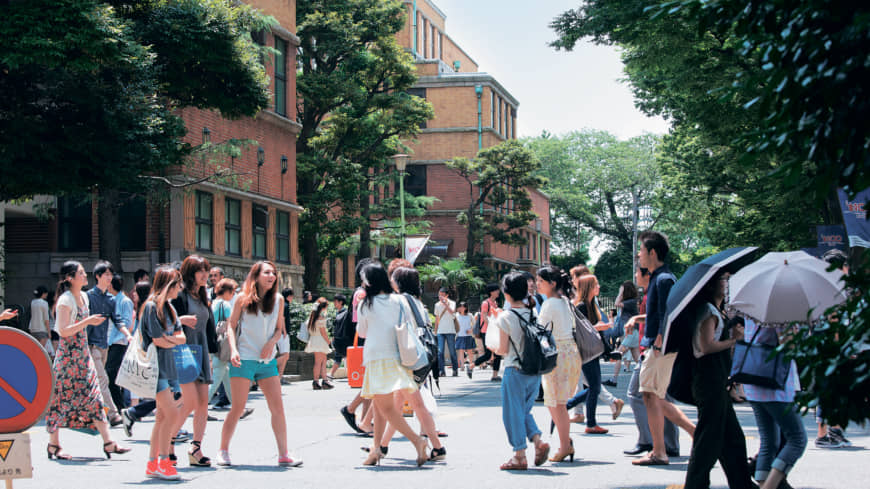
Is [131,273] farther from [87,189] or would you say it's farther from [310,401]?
[310,401]

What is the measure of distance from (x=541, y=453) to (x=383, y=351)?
1685 mm

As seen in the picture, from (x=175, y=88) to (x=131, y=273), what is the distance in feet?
22.2

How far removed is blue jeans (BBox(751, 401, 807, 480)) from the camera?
6602 millimetres

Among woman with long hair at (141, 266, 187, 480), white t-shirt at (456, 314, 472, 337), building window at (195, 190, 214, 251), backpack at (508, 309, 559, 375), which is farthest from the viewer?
building window at (195, 190, 214, 251)

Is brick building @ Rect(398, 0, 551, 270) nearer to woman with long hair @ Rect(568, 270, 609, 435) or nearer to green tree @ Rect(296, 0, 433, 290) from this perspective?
green tree @ Rect(296, 0, 433, 290)

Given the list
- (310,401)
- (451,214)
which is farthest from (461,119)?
(310,401)

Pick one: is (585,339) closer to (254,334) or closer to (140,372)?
(254,334)

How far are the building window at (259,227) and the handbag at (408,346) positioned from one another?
23.7 metres

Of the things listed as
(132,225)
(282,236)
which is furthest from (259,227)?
(132,225)

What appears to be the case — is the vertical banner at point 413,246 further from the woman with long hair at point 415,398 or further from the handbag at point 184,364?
the handbag at point 184,364

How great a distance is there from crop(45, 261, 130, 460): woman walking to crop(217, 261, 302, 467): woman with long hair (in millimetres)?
1452

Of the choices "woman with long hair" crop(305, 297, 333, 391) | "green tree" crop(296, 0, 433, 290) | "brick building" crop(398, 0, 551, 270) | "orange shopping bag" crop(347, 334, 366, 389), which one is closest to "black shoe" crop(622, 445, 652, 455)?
"orange shopping bag" crop(347, 334, 366, 389)

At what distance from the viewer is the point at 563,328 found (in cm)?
962

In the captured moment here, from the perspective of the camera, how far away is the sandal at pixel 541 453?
8.62 m
